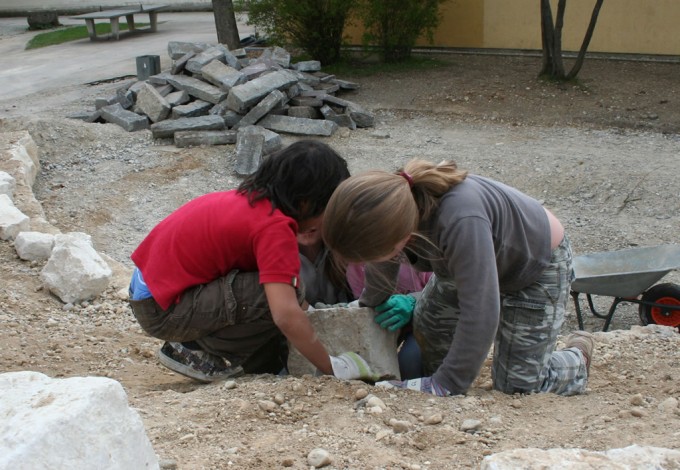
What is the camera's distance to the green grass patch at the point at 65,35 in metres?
17.9

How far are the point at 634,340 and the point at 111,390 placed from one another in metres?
3.26

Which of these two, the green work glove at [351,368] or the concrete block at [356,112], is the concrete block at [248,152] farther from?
the green work glove at [351,368]

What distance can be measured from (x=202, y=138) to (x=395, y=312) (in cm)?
578

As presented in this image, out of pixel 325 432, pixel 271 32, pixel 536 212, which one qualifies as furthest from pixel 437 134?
pixel 325 432

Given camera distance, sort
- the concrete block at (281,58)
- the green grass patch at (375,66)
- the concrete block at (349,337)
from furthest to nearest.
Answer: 1. the green grass patch at (375,66)
2. the concrete block at (281,58)
3. the concrete block at (349,337)

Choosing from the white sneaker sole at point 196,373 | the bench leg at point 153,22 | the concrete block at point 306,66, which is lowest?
the white sneaker sole at point 196,373

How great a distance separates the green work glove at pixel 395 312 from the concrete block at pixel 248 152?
184 inches

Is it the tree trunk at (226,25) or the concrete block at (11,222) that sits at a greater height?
the tree trunk at (226,25)

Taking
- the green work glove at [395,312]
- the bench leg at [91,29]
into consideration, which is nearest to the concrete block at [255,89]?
the green work glove at [395,312]

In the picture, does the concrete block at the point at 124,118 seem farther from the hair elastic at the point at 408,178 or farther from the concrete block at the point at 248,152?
the hair elastic at the point at 408,178

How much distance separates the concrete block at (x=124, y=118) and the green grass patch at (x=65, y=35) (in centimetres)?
857

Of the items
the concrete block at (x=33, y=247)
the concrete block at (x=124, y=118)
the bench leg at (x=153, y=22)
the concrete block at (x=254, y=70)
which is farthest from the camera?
the bench leg at (x=153, y=22)

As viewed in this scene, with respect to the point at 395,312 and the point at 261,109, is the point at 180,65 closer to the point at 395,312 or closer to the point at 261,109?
the point at 261,109

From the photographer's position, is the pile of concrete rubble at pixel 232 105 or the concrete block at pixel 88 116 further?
the concrete block at pixel 88 116
